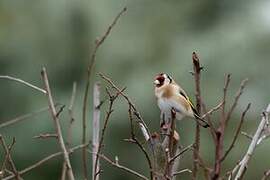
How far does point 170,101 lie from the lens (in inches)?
64.9

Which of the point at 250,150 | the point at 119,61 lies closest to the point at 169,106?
the point at 250,150

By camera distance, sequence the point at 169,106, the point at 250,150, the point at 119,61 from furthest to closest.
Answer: the point at 119,61
the point at 169,106
the point at 250,150

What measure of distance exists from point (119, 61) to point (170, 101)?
14.9ft

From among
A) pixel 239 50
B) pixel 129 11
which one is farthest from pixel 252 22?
pixel 129 11

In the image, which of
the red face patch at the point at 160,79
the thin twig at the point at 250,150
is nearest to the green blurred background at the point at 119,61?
the red face patch at the point at 160,79

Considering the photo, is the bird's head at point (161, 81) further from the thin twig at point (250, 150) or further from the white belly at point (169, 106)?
the thin twig at point (250, 150)

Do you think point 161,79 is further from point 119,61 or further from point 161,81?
point 119,61

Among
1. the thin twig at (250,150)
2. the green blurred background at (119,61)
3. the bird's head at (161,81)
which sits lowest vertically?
the green blurred background at (119,61)

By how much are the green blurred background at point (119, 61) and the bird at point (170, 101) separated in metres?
3.88

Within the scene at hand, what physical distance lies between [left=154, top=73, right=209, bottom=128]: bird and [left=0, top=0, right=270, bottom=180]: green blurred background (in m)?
3.88

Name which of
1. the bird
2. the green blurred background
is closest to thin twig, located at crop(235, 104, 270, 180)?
the bird

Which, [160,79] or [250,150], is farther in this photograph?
[160,79]

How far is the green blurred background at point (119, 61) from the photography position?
574cm

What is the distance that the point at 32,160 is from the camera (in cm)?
570
